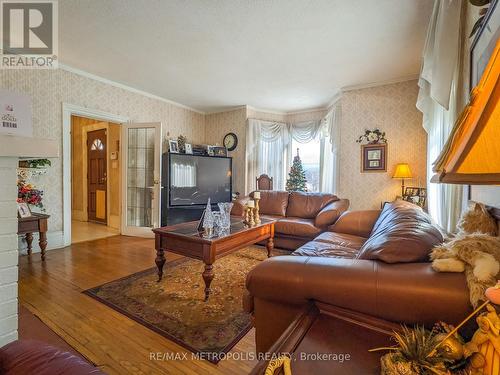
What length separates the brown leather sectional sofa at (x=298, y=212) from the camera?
333cm

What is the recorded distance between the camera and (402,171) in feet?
11.6

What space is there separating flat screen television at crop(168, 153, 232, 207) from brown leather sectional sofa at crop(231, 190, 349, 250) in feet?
3.87

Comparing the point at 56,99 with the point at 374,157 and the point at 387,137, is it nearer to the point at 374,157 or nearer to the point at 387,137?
the point at 374,157

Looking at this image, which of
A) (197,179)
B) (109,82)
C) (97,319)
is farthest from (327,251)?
(109,82)

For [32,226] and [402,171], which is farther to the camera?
[402,171]

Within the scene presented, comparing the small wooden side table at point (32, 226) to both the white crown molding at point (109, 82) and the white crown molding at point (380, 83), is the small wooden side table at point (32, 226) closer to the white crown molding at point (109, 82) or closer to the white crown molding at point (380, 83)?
the white crown molding at point (109, 82)

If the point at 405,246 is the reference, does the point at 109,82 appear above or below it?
above

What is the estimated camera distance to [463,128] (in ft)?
1.52

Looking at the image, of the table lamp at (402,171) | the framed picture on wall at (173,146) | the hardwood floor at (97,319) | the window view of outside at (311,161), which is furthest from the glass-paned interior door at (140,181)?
the table lamp at (402,171)

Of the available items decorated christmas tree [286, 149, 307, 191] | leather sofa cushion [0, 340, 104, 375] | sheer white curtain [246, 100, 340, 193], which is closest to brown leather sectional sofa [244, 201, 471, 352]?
leather sofa cushion [0, 340, 104, 375]

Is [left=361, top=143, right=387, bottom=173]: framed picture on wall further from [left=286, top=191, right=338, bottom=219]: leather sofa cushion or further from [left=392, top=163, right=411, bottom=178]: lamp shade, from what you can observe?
[left=286, top=191, right=338, bottom=219]: leather sofa cushion

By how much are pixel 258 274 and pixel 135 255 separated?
2713 mm

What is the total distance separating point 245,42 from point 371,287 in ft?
9.30

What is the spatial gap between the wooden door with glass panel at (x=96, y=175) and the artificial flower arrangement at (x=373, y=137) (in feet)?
17.1
